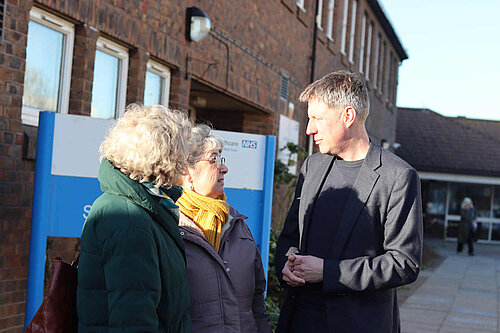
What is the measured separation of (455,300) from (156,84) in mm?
6643

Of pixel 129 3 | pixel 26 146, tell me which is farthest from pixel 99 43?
pixel 26 146

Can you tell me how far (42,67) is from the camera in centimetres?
575

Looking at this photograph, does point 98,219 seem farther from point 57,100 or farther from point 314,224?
point 57,100

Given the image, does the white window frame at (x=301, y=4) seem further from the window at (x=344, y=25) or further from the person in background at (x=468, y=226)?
the person in background at (x=468, y=226)

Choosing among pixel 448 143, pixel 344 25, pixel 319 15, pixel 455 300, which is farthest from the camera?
pixel 448 143

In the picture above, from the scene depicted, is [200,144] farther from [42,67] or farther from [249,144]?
[42,67]

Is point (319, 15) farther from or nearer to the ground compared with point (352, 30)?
nearer to the ground

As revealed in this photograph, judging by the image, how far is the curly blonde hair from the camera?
2.47 m

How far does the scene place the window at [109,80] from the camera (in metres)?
6.61

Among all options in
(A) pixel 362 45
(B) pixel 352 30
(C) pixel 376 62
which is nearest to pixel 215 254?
(B) pixel 352 30

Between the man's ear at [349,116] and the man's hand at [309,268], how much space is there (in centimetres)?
61

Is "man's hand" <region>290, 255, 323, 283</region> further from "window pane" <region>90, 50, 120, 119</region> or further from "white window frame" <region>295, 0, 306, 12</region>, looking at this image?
"white window frame" <region>295, 0, 306, 12</region>

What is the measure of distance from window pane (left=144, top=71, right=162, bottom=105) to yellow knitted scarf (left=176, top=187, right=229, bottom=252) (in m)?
4.53

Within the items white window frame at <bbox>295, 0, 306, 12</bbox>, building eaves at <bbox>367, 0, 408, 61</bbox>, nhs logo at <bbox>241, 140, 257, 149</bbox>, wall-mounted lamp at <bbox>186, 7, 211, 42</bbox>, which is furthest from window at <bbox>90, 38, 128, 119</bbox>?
building eaves at <bbox>367, 0, 408, 61</bbox>
